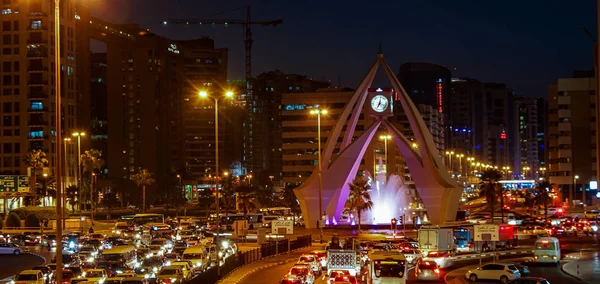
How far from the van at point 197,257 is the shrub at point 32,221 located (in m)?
46.7

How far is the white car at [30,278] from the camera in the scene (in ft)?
134

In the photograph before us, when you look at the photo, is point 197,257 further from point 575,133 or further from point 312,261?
point 575,133

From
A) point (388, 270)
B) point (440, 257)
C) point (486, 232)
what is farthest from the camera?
point (440, 257)

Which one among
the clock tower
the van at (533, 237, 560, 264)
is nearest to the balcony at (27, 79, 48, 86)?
the clock tower

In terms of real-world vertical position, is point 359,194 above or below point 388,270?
above

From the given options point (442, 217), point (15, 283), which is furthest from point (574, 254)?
point (15, 283)

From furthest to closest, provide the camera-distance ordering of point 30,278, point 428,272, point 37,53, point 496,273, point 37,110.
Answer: point 37,110 → point 37,53 → point 496,273 → point 428,272 → point 30,278

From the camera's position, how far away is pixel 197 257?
50625 mm

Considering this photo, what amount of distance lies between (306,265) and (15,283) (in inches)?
539

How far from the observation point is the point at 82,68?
16450cm

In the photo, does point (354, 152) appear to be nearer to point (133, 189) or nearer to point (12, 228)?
point (12, 228)

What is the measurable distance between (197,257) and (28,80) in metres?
93.7

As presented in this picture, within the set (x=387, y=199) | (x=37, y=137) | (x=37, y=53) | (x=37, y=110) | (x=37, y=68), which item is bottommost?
(x=387, y=199)

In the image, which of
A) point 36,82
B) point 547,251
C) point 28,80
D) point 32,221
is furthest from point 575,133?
point 547,251
